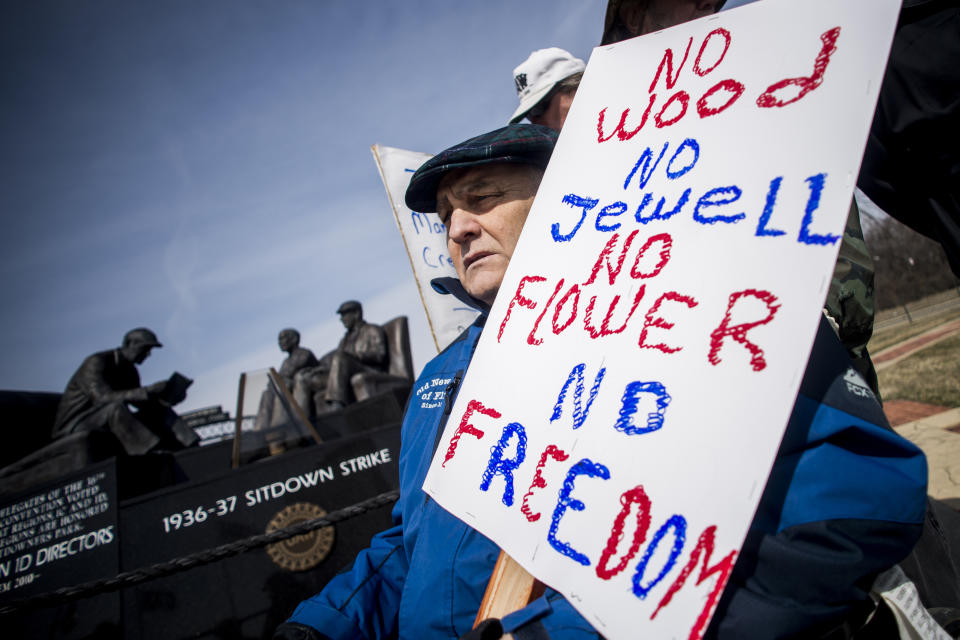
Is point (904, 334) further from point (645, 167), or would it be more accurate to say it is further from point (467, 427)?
point (467, 427)

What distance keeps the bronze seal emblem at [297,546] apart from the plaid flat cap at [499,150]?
229cm

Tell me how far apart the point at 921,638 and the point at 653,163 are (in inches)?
32.9

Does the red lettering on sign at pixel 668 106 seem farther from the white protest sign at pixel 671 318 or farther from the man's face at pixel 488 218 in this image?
the man's face at pixel 488 218

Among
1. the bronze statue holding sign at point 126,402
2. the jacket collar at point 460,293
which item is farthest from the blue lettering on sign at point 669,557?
the bronze statue holding sign at point 126,402

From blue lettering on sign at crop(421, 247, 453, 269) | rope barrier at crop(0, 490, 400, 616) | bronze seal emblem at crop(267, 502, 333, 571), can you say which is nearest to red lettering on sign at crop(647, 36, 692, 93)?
rope barrier at crop(0, 490, 400, 616)

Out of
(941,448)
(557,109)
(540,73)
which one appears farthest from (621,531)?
(941,448)

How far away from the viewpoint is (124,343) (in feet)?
17.0

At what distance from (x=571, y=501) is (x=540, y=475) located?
0.20 feet

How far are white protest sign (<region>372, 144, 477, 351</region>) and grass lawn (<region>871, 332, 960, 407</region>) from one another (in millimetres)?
4396

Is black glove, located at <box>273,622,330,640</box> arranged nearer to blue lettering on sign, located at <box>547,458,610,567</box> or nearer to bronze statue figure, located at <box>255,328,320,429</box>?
blue lettering on sign, located at <box>547,458,610,567</box>

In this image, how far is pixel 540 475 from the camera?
0.70 meters

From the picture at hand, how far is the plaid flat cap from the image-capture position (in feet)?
3.91

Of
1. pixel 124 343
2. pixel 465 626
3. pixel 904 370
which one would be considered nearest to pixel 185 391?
pixel 124 343

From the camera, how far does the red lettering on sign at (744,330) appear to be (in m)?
0.57
